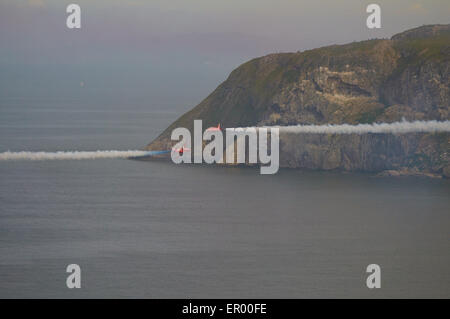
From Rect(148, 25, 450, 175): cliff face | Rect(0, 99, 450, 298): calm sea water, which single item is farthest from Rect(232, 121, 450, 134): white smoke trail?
Rect(0, 99, 450, 298): calm sea water

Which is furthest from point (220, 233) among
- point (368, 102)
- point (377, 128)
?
point (368, 102)

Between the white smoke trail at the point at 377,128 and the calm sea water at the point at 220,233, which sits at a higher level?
the white smoke trail at the point at 377,128

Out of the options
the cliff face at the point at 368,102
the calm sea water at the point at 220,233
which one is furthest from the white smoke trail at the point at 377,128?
the calm sea water at the point at 220,233

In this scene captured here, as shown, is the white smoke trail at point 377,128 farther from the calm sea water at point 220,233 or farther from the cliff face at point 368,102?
the calm sea water at point 220,233

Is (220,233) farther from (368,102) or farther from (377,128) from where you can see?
(368,102)

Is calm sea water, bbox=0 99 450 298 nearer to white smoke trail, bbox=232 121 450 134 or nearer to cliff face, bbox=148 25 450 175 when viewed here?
cliff face, bbox=148 25 450 175
